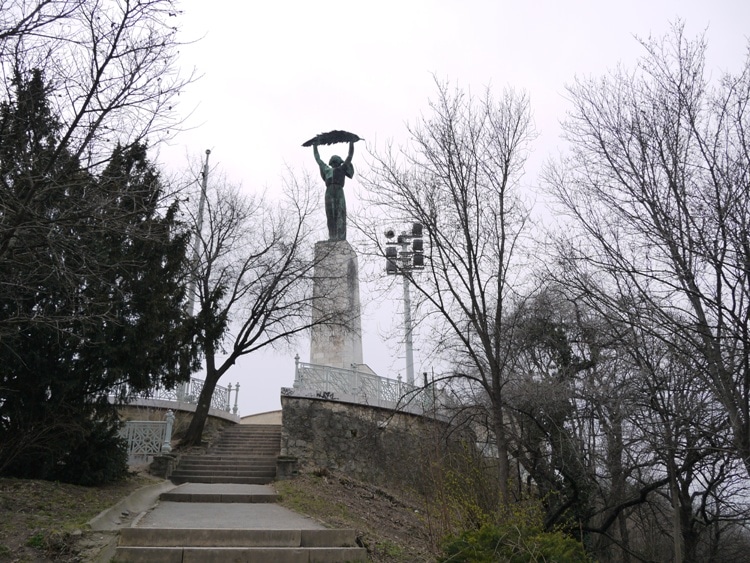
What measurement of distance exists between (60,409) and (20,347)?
127 cm

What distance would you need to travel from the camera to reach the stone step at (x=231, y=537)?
21.6 ft

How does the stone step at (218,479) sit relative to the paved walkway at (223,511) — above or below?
above

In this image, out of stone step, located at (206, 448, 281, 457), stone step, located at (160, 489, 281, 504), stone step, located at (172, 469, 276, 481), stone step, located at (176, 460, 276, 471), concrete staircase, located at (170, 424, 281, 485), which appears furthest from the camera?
stone step, located at (206, 448, 281, 457)

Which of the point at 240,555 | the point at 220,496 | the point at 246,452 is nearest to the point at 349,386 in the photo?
the point at 246,452

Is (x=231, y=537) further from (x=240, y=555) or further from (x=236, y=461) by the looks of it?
(x=236, y=461)

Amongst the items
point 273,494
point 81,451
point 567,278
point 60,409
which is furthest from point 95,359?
point 567,278

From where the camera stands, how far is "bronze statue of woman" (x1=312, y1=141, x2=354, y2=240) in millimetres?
23719

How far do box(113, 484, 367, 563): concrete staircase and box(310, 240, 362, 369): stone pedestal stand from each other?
10.9m

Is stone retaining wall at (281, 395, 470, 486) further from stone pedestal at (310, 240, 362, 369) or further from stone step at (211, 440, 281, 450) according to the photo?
stone pedestal at (310, 240, 362, 369)

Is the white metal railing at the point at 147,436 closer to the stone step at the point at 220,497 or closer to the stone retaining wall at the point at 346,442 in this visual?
the stone retaining wall at the point at 346,442

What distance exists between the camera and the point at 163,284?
1154 cm

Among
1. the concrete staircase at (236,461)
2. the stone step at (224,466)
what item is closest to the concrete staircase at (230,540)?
the concrete staircase at (236,461)

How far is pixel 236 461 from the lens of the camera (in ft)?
49.2

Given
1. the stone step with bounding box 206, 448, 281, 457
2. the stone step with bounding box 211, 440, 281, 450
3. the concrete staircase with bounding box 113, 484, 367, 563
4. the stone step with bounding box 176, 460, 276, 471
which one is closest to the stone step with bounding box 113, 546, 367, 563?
the concrete staircase with bounding box 113, 484, 367, 563
